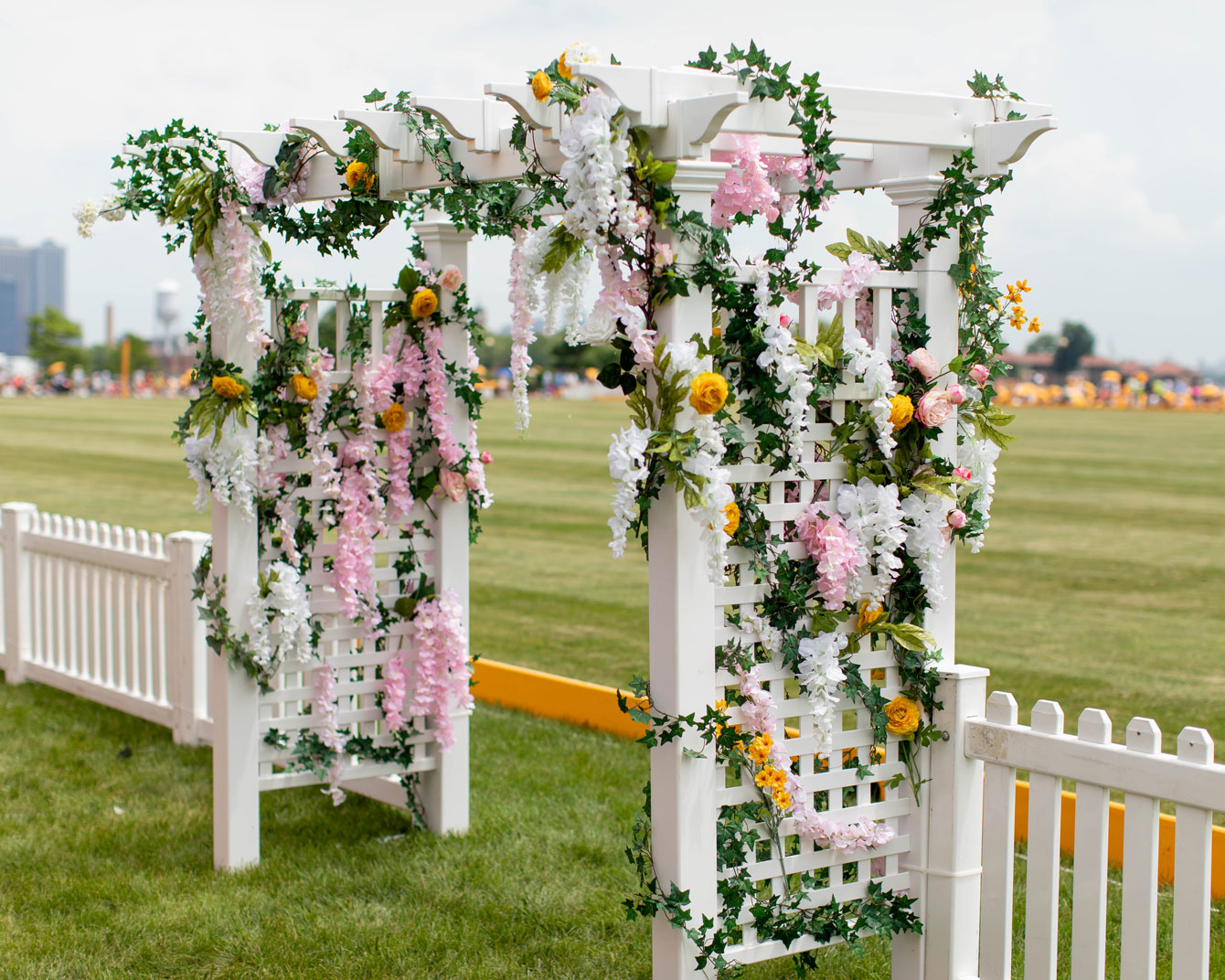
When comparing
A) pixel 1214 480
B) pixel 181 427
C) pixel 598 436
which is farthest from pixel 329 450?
pixel 598 436

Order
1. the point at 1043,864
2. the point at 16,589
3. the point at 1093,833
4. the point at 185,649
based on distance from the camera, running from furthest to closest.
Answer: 1. the point at 16,589
2. the point at 185,649
3. the point at 1043,864
4. the point at 1093,833

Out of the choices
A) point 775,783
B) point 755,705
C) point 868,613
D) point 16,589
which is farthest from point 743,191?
point 16,589

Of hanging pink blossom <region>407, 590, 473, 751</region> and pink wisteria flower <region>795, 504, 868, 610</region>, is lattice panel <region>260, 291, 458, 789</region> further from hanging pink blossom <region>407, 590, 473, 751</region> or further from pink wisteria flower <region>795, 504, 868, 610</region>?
pink wisteria flower <region>795, 504, 868, 610</region>

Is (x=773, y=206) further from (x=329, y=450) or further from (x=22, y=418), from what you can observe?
(x=22, y=418)

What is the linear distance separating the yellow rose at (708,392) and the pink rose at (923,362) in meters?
0.68

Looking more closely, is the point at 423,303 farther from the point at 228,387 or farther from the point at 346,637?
the point at 346,637

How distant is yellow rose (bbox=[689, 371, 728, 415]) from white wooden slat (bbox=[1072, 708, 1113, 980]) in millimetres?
1180

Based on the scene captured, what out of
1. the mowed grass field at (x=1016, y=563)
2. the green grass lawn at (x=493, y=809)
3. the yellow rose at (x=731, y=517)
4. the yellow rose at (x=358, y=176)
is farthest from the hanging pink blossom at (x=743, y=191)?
the mowed grass field at (x=1016, y=563)

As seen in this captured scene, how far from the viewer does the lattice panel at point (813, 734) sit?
11.4ft

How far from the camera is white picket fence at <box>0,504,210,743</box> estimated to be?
6559 millimetres

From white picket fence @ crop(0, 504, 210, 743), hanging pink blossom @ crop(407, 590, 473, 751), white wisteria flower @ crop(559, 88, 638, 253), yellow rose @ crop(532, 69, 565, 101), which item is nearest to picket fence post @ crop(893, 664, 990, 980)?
white wisteria flower @ crop(559, 88, 638, 253)

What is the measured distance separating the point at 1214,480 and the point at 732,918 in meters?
18.9

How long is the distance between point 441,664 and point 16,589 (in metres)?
3.89

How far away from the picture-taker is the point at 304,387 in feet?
15.8
